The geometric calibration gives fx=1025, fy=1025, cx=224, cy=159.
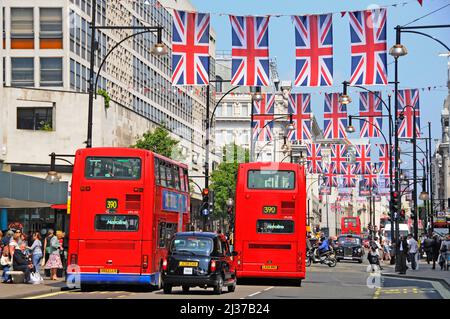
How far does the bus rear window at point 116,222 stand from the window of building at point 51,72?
3618 centimetres

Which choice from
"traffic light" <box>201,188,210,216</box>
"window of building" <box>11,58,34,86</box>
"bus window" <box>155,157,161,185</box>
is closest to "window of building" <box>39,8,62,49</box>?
"window of building" <box>11,58,34,86</box>

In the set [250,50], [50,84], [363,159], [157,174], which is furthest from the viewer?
[363,159]

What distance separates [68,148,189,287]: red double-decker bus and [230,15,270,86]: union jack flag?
9810mm

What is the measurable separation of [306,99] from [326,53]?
2334 centimetres

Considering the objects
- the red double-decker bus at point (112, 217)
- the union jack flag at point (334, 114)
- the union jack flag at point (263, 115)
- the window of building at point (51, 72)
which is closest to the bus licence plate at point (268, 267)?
the red double-decker bus at point (112, 217)

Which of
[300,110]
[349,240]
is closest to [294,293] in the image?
[300,110]

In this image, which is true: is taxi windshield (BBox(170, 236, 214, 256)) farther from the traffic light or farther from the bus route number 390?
the traffic light

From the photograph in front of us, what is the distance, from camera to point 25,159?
6184 centimetres

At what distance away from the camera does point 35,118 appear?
6362 cm

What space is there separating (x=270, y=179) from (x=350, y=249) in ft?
122

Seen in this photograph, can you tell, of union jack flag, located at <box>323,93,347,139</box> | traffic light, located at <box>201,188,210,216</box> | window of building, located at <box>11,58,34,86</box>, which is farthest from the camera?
window of building, located at <box>11,58,34,86</box>

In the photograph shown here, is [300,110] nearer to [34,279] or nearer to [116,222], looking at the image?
[34,279]

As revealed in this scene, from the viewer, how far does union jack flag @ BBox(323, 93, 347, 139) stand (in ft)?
190

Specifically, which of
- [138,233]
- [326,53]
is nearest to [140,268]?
[138,233]
